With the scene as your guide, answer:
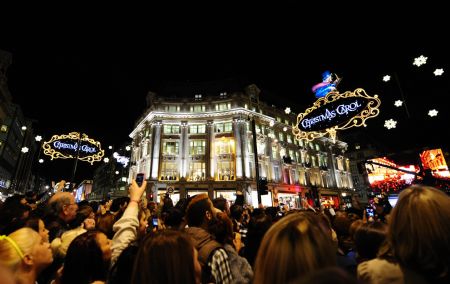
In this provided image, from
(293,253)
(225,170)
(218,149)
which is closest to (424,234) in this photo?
(293,253)

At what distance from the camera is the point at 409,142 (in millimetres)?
13586

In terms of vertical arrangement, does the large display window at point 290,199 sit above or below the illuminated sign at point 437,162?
below

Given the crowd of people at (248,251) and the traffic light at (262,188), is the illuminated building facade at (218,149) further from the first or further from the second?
the crowd of people at (248,251)

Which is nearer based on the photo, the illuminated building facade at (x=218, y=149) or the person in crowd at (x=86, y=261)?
the person in crowd at (x=86, y=261)

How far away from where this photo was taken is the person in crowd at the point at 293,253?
1281mm

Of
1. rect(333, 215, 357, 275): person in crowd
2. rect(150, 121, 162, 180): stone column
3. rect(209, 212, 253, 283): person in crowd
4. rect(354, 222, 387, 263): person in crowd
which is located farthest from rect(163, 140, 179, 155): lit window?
rect(354, 222, 387, 263): person in crowd

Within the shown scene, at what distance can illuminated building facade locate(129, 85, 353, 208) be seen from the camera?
33.9 metres

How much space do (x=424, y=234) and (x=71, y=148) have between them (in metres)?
15.7

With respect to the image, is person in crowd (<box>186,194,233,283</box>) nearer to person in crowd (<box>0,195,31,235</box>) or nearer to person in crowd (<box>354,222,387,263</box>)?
person in crowd (<box>354,222,387,263</box>)

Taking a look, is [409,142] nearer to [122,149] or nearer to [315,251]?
[315,251]

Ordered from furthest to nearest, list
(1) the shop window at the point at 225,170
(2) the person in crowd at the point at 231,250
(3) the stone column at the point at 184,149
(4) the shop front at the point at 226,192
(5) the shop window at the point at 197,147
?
1. (5) the shop window at the point at 197,147
2. (3) the stone column at the point at 184,149
3. (1) the shop window at the point at 225,170
4. (4) the shop front at the point at 226,192
5. (2) the person in crowd at the point at 231,250

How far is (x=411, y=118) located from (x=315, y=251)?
11920 mm

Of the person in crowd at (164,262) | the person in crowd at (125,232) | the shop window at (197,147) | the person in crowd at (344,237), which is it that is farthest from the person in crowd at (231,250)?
the shop window at (197,147)

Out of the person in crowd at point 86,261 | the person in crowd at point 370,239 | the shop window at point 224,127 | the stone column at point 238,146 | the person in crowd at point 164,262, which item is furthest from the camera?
the shop window at point 224,127
